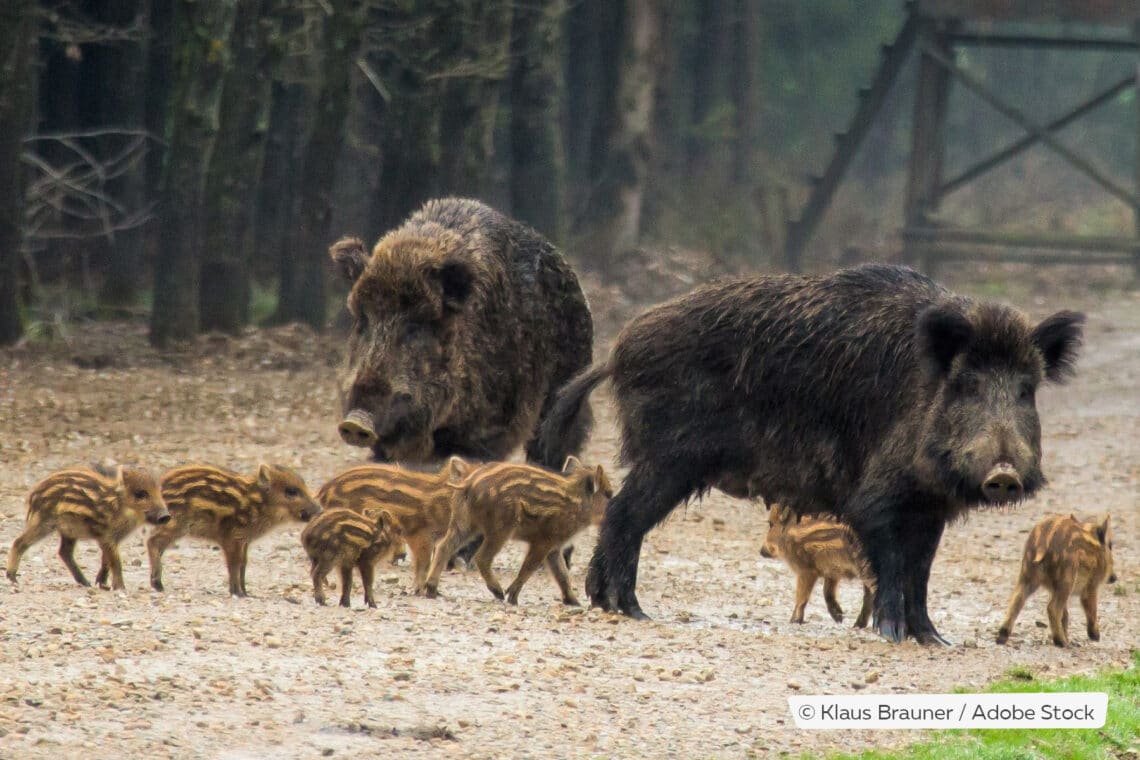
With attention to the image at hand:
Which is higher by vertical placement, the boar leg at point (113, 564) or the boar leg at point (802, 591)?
the boar leg at point (113, 564)

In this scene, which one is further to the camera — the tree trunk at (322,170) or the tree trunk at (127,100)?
the tree trunk at (127,100)

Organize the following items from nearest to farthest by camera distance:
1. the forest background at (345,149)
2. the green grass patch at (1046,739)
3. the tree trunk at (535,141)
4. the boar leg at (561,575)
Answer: the green grass patch at (1046,739) → the boar leg at (561,575) → the forest background at (345,149) → the tree trunk at (535,141)

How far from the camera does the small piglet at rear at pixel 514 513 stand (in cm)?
877

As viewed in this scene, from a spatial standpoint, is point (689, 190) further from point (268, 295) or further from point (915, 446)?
point (915, 446)

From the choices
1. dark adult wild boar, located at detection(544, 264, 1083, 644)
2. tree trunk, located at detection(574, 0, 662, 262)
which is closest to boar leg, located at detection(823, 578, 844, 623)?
dark adult wild boar, located at detection(544, 264, 1083, 644)

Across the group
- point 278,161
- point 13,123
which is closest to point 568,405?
point 13,123

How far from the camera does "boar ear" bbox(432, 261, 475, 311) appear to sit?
32.2 feet

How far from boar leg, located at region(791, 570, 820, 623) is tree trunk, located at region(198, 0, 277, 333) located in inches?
417

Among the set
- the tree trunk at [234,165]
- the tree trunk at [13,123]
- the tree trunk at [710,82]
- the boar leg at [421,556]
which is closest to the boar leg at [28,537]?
the boar leg at [421,556]

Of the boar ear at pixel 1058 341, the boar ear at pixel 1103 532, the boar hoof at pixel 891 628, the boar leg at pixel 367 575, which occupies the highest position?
the boar ear at pixel 1058 341

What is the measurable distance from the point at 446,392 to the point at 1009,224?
2579 centimetres

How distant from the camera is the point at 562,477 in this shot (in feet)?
29.5

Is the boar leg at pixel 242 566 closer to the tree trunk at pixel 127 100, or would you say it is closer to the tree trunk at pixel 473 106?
the tree trunk at pixel 473 106

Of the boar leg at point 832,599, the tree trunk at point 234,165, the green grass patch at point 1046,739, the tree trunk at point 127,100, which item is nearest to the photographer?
the green grass patch at point 1046,739
